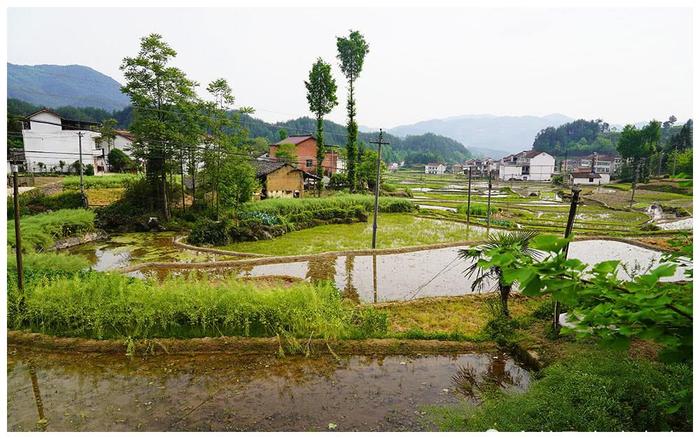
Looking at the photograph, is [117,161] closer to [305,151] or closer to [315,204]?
[305,151]

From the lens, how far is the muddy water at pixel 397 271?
1338cm

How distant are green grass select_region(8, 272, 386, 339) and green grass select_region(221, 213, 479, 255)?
873 centimetres

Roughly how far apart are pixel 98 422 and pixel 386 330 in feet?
19.0

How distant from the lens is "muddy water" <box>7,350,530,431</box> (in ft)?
20.9

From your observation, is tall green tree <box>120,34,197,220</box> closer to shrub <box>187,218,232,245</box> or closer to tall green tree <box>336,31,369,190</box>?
shrub <box>187,218,232,245</box>

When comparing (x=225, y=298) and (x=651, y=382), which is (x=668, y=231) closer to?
(x=651, y=382)

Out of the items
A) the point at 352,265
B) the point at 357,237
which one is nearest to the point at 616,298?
the point at 352,265

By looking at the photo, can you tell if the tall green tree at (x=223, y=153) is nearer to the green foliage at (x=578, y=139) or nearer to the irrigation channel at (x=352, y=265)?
the irrigation channel at (x=352, y=265)

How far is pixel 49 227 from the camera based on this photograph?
18.3 meters

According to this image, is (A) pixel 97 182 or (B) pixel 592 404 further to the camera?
(A) pixel 97 182

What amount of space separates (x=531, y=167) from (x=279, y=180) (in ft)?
180

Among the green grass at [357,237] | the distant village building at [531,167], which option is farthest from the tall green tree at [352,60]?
the distant village building at [531,167]

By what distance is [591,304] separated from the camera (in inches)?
105

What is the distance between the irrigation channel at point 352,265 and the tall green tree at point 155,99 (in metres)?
5.85
